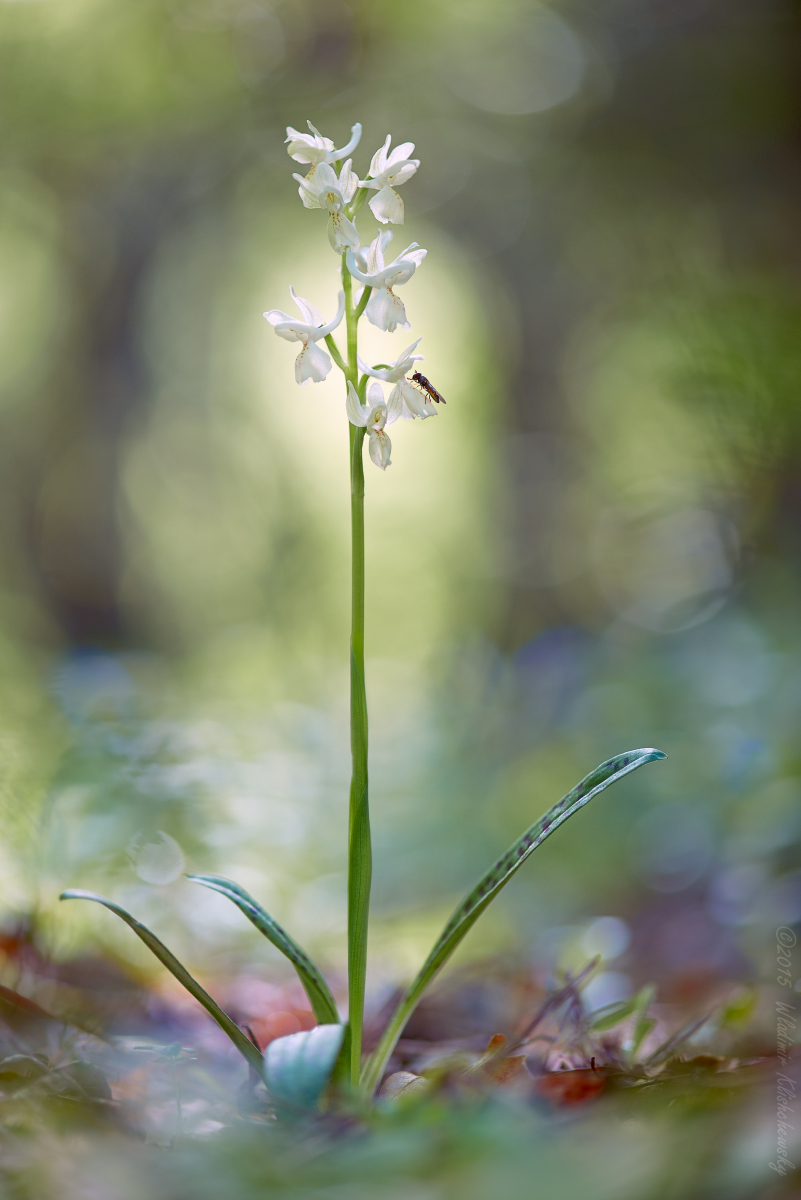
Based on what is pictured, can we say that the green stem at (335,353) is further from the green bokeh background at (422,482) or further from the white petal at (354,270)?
the green bokeh background at (422,482)

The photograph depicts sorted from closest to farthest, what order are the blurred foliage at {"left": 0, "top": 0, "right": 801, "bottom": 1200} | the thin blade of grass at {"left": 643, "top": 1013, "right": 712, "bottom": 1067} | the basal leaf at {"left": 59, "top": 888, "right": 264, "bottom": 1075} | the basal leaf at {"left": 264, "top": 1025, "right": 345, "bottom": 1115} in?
the basal leaf at {"left": 264, "top": 1025, "right": 345, "bottom": 1115} → the basal leaf at {"left": 59, "top": 888, "right": 264, "bottom": 1075} → the thin blade of grass at {"left": 643, "top": 1013, "right": 712, "bottom": 1067} → the blurred foliage at {"left": 0, "top": 0, "right": 801, "bottom": 1200}

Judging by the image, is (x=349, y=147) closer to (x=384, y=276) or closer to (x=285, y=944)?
(x=384, y=276)

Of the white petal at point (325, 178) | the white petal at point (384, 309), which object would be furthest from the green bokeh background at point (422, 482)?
the white petal at point (325, 178)

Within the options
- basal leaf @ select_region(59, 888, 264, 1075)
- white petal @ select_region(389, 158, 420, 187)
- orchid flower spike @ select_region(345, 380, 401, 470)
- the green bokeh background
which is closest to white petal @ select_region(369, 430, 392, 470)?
orchid flower spike @ select_region(345, 380, 401, 470)

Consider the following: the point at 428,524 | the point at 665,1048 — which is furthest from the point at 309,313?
the point at 428,524

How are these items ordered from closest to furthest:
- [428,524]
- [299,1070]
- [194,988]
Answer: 1. [299,1070]
2. [194,988]
3. [428,524]

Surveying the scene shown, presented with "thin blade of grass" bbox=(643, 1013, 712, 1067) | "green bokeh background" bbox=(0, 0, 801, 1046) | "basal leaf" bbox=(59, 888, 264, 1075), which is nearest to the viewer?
"basal leaf" bbox=(59, 888, 264, 1075)

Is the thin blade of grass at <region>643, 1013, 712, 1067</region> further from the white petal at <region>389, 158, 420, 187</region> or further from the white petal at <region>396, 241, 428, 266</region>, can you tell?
the white petal at <region>389, 158, 420, 187</region>

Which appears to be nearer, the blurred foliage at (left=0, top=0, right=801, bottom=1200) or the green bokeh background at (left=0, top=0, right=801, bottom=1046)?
the blurred foliage at (left=0, top=0, right=801, bottom=1200)
